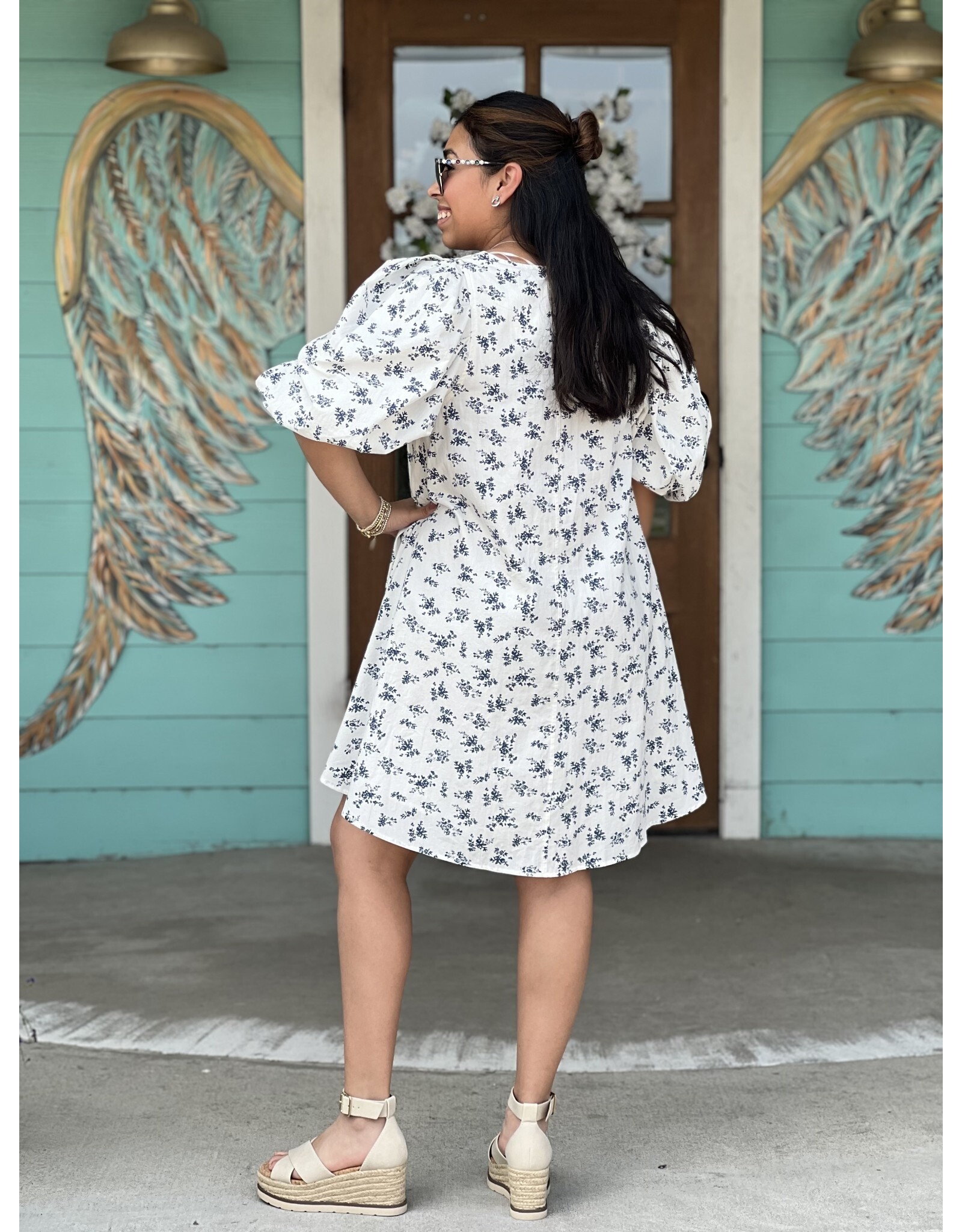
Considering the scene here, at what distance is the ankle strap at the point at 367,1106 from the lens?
202 centimetres

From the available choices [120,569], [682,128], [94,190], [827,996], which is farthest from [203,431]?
[827,996]

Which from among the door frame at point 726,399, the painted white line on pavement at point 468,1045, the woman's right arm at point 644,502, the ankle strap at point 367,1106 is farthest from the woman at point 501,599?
the door frame at point 726,399

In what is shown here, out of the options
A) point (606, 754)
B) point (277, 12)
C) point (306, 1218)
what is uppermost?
point (277, 12)

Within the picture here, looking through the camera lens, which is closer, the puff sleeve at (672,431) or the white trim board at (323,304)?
the puff sleeve at (672,431)

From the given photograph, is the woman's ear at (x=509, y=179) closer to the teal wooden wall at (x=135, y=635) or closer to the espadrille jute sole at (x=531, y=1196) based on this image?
the espadrille jute sole at (x=531, y=1196)

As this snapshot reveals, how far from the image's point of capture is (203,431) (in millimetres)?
4043

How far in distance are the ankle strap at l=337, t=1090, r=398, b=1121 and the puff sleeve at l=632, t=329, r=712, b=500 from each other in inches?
35.7

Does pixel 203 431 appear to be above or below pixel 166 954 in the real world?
above

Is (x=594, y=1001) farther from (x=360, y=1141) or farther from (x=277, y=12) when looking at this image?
(x=277, y=12)

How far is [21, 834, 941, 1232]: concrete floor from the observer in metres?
2.09

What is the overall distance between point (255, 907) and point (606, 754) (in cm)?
178

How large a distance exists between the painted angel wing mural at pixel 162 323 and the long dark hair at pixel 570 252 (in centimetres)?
212

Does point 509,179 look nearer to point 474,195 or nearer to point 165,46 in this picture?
point 474,195

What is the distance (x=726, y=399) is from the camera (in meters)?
4.13
